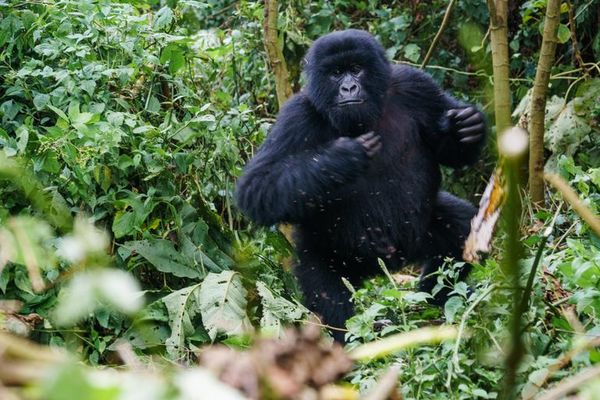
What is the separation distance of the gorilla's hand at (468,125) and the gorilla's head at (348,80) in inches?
13.9

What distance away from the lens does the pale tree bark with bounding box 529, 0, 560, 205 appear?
4172 mm

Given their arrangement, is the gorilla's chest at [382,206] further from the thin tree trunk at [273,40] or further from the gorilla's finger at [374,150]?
the thin tree trunk at [273,40]

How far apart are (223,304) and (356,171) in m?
0.95

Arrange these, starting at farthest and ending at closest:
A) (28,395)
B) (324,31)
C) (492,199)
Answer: (324,31), (492,199), (28,395)

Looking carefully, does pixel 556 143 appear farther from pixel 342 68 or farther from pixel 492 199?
pixel 492 199

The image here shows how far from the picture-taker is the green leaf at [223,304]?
139 inches

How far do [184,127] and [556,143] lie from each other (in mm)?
1997

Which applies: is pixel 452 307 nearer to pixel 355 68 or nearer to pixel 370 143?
pixel 370 143

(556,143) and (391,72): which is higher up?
(391,72)

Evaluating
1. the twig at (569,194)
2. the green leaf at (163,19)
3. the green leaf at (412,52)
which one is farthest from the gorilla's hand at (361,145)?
the twig at (569,194)

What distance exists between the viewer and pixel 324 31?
6379mm

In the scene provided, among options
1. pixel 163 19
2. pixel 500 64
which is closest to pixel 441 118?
pixel 500 64

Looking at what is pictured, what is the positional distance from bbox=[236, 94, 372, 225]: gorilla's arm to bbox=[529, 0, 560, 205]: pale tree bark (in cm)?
72

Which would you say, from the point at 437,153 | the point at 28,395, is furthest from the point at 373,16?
the point at 28,395
